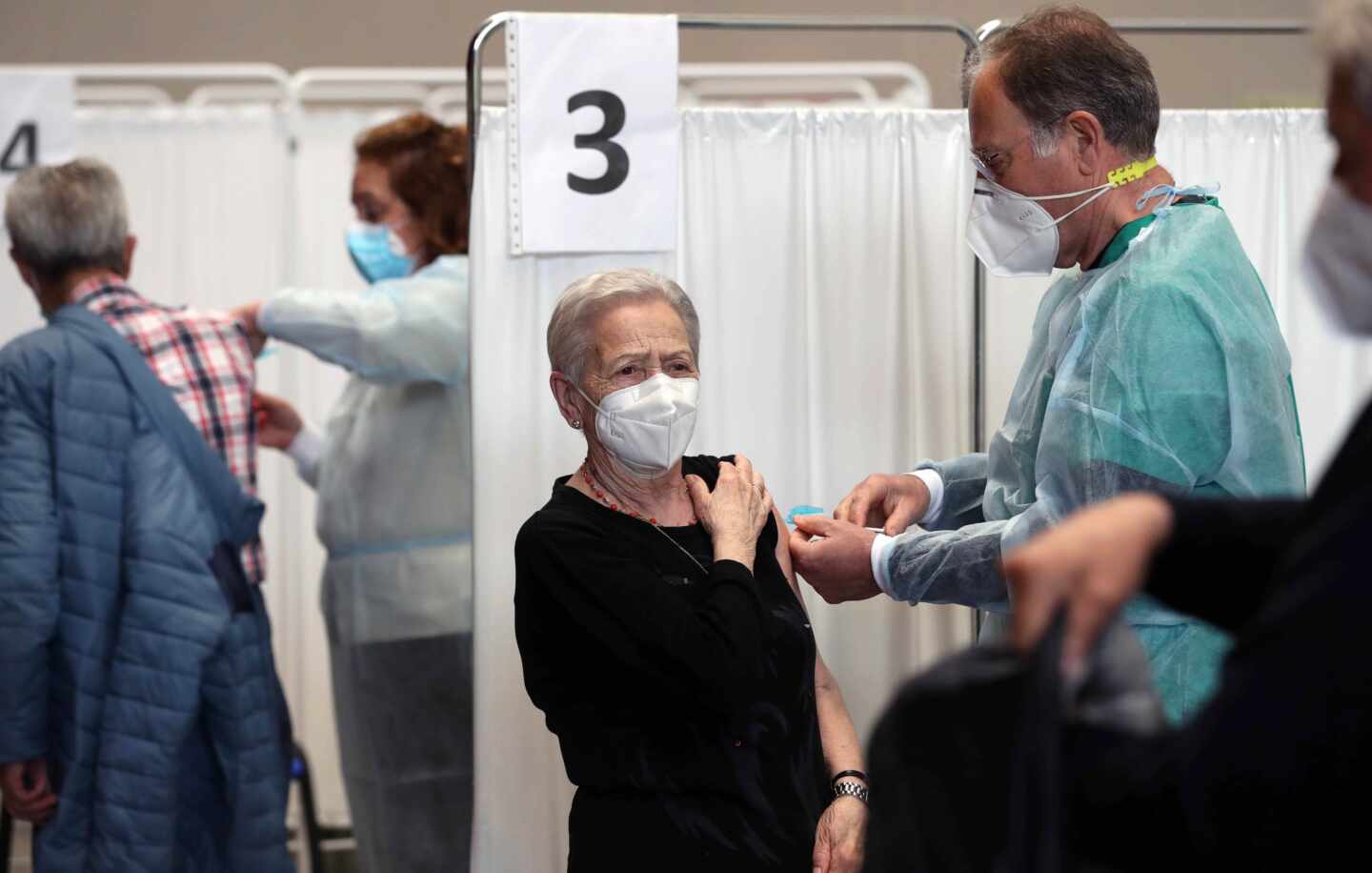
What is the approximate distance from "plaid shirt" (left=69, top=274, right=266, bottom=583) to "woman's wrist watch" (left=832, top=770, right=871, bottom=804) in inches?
56.1

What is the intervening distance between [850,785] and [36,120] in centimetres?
241

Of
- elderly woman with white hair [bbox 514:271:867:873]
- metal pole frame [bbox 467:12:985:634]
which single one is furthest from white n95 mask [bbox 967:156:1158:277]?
elderly woman with white hair [bbox 514:271:867:873]

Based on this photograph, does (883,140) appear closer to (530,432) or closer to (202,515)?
(530,432)

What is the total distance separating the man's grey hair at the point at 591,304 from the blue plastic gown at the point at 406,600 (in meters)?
1.16

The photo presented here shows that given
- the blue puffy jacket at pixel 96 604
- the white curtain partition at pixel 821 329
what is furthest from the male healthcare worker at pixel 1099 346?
the blue puffy jacket at pixel 96 604

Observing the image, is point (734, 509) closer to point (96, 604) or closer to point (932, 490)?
point (932, 490)

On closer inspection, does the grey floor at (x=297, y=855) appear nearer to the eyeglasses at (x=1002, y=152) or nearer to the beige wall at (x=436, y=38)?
the eyeglasses at (x=1002, y=152)

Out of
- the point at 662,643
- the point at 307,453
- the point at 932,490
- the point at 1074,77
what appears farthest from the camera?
the point at 307,453

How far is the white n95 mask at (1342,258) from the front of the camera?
3.02ft

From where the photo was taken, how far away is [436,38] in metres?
6.14

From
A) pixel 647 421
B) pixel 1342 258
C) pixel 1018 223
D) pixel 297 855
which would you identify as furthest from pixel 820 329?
pixel 297 855

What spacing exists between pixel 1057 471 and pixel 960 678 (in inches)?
39.5

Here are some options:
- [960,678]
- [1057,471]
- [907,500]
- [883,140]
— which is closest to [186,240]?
[883,140]

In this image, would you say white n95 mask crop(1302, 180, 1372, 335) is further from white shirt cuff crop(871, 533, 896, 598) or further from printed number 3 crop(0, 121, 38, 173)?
printed number 3 crop(0, 121, 38, 173)
